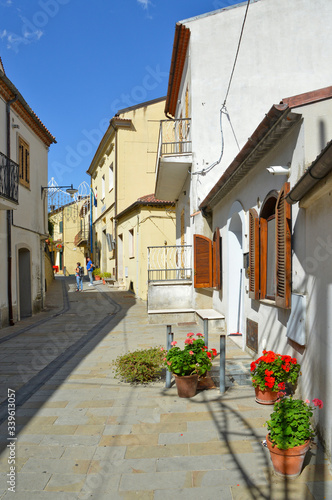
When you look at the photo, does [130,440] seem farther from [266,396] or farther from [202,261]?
[202,261]

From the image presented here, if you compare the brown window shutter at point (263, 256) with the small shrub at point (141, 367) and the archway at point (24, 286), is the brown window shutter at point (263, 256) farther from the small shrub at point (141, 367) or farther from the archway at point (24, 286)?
the archway at point (24, 286)

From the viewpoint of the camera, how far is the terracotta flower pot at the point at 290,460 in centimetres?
319

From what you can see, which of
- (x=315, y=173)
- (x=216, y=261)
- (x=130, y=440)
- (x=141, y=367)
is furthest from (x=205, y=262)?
(x=315, y=173)

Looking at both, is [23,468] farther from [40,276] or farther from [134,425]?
[40,276]

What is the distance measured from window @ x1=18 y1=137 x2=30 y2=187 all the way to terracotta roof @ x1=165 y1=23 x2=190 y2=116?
527cm

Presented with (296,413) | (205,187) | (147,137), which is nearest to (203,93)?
(205,187)

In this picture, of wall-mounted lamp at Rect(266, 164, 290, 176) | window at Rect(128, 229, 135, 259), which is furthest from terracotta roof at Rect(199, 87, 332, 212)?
window at Rect(128, 229, 135, 259)

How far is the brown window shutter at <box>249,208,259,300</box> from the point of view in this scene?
6152 mm

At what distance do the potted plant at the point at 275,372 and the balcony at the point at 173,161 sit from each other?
738cm

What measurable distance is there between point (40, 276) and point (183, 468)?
12.8 m

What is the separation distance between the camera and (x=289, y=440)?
10.5 ft

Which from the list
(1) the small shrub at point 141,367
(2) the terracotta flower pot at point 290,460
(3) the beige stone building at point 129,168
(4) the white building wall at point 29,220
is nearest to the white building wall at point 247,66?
(4) the white building wall at point 29,220

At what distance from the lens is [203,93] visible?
36.0ft

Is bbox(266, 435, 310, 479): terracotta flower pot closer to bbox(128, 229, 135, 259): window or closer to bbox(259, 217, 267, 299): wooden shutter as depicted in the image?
bbox(259, 217, 267, 299): wooden shutter
